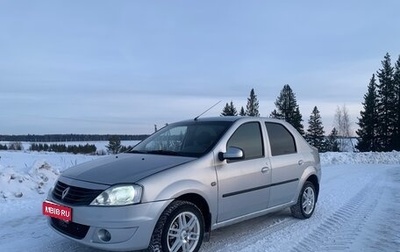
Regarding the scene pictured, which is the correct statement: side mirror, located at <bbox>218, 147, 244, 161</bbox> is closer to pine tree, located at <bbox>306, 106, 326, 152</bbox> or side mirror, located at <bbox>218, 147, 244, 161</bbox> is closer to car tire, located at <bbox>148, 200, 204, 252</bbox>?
car tire, located at <bbox>148, 200, 204, 252</bbox>

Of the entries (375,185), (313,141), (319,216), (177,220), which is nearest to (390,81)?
(313,141)

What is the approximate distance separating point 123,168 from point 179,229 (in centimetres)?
98

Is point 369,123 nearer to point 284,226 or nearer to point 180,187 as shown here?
point 284,226

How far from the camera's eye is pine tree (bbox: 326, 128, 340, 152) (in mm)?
61094

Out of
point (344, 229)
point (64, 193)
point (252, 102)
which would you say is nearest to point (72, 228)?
point (64, 193)

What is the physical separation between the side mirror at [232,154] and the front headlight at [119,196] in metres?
1.28

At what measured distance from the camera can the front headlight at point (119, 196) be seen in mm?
3861

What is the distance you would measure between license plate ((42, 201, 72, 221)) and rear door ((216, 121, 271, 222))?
1.81 meters

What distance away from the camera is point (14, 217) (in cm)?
631

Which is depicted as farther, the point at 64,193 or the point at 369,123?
the point at 369,123

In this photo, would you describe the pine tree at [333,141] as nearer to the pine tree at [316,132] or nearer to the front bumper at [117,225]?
the pine tree at [316,132]

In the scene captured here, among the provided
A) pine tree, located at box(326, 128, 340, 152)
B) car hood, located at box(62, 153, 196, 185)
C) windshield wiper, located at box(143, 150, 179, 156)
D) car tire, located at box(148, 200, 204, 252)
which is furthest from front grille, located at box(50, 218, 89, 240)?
pine tree, located at box(326, 128, 340, 152)

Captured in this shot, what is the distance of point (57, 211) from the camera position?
4188 mm

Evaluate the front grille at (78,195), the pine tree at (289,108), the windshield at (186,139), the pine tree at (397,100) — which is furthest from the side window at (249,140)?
the pine tree at (397,100)
